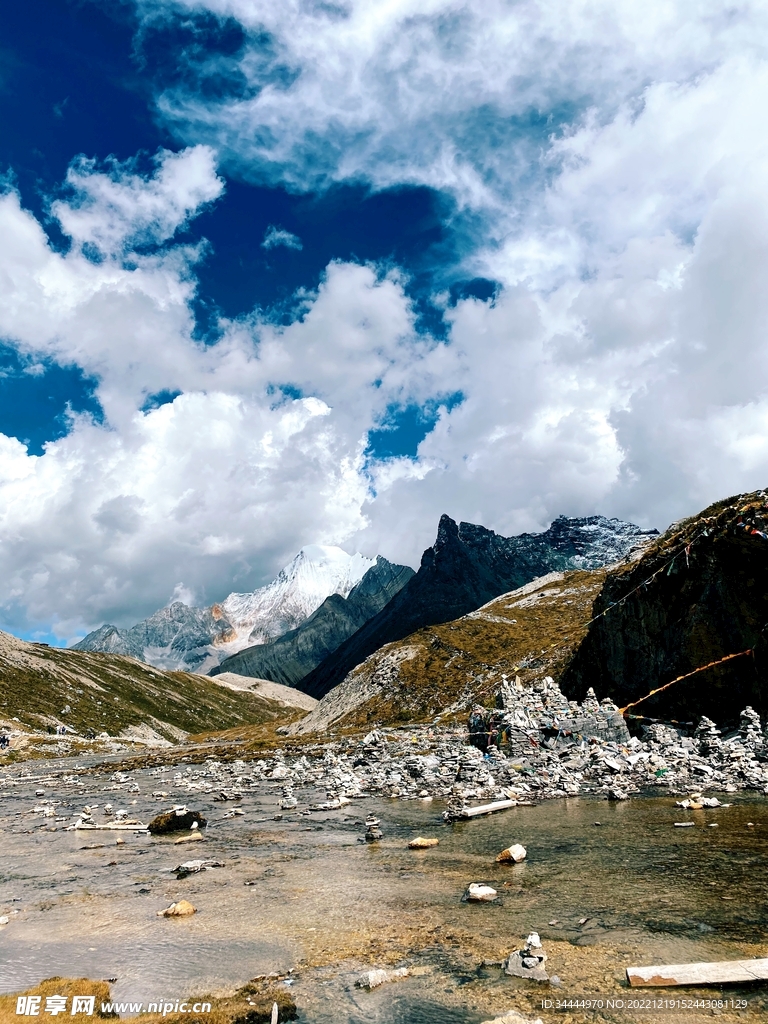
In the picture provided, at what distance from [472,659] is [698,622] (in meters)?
94.8

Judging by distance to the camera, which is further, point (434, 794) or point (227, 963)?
point (434, 794)

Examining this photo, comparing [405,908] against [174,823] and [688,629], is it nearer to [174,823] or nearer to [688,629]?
[174,823]

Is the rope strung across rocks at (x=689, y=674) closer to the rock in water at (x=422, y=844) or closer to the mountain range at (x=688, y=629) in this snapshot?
the mountain range at (x=688, y=629)

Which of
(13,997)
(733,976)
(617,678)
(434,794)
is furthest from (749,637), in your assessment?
(13,997)

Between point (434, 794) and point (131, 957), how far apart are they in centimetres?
2720

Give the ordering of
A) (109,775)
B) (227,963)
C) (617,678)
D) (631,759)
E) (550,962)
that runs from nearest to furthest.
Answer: (550,962) < (227,963) < (631,759) < (617,678) < (109,775)

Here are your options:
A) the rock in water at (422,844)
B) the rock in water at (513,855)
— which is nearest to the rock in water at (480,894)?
the rock in water at (513,855)

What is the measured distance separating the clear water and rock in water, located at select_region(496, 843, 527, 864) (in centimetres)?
48

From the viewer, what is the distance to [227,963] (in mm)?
14898

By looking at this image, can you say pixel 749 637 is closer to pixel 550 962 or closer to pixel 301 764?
pixel 550 962

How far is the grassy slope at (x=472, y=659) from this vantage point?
121062mm

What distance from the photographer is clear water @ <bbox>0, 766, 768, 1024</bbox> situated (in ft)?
42.6

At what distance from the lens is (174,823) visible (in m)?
35.2

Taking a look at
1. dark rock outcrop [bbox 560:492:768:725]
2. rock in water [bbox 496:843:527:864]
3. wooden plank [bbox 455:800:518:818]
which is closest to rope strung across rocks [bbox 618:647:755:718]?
dark rock outcrop [bbox 560:492:768:725]
